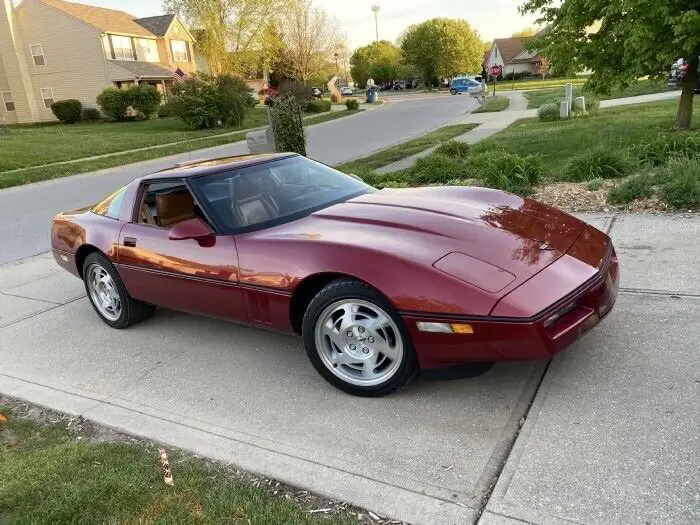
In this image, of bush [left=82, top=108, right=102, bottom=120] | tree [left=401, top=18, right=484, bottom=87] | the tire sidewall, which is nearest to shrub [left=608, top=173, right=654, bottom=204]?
the tire sidewall

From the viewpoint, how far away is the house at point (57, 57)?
39125 millimetres

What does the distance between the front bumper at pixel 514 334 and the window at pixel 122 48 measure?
4328 cm

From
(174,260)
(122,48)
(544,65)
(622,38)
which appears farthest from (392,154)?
(544,65)

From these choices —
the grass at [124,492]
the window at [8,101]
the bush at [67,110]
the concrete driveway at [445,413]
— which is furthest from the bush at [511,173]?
the window at [8,101]

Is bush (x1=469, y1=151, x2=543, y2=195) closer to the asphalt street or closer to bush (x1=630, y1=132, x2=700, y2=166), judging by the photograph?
bush (x1=630, y1=132, x2=700, y2=166)

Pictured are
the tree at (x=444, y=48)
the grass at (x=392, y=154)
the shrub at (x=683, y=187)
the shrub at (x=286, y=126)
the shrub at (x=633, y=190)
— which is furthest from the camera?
the tree at (x=444, y=48)

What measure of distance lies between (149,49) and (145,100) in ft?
35.5

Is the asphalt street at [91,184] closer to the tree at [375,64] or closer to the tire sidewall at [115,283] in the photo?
the tire sidewall at [115,283]

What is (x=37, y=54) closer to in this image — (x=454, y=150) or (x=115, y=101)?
(x=115, y=101)

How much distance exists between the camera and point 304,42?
54.7 meters

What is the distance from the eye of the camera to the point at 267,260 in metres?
3.56

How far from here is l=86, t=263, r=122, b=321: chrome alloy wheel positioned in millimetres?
4828

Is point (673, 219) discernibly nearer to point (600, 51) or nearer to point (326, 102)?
point (600, 51)

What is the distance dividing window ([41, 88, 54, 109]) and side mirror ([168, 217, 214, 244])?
43.2 metres
